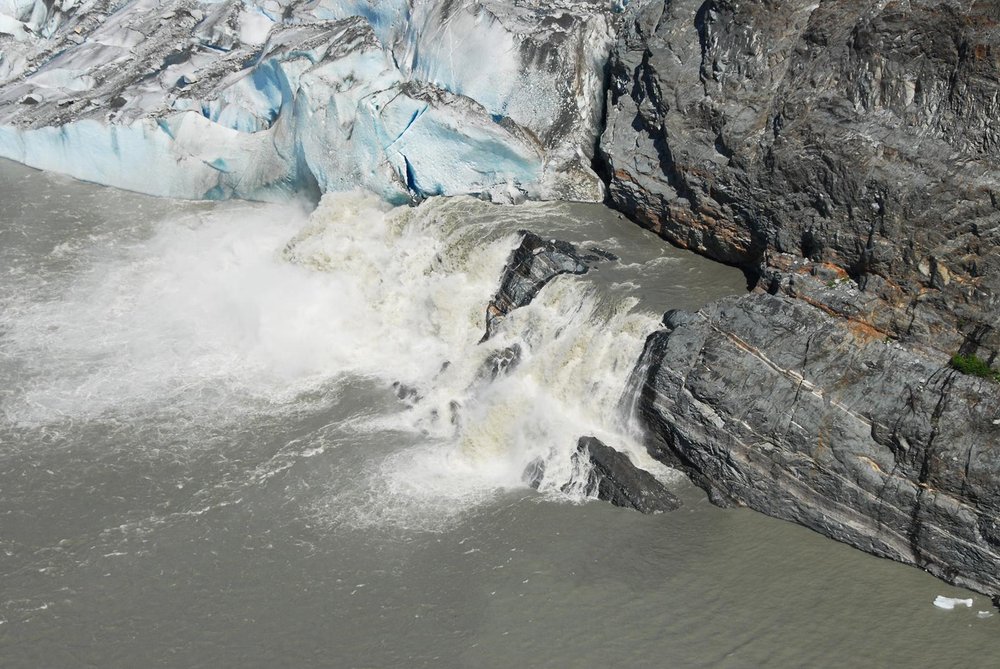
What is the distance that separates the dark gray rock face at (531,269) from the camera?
13469 millimetres

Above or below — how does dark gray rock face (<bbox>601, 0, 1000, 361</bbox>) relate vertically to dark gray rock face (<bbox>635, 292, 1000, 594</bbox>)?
above

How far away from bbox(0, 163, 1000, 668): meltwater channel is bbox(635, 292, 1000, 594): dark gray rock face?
1.08 feet

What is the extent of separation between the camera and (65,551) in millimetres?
10461

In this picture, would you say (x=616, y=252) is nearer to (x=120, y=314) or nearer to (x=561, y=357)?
(x=561, y=357)

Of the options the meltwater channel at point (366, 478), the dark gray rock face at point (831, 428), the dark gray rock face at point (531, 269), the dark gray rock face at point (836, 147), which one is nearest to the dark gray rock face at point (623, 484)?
the meltwater channel at point (366, 478)

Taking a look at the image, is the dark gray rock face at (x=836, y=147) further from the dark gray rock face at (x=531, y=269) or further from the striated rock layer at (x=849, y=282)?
the dark gray rock face at (x=531, y=269)

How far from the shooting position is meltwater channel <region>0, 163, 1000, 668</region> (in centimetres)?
920

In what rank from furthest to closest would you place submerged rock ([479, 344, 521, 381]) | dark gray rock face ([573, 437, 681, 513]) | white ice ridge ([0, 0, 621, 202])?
white ice ridge ([0, 0, 621, 202]) < submerged rock ([479, 344, 521, 381]) < dark gray rock face ([573, 437, 681, 513])

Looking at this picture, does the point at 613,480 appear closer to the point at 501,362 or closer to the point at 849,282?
the point at 501,362

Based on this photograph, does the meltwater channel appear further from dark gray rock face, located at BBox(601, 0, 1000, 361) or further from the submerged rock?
dark gray rock face, located at BBox(601, 0, 1000, 361)

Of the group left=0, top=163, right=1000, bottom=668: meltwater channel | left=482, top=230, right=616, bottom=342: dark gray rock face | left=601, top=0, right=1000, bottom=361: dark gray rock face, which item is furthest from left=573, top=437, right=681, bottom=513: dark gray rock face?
left=601, top=0, right=1000, bottom=361: dark gray rock face

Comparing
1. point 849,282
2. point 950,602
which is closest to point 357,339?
point 849,282

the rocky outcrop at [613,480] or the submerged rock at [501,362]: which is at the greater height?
the submerged rock at [501,362]

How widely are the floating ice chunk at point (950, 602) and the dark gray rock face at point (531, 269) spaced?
629 cm
